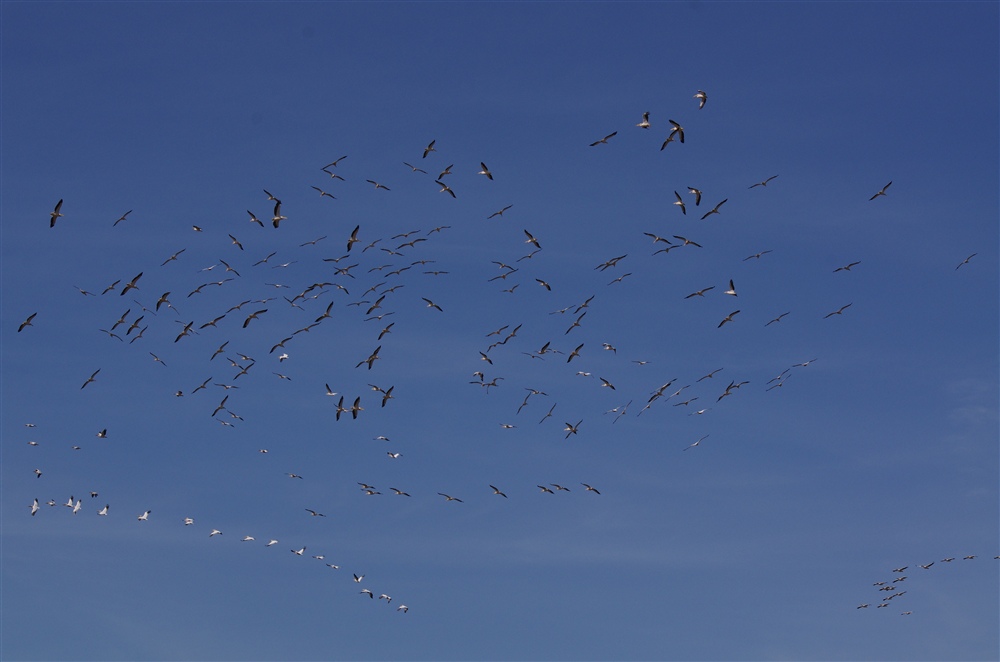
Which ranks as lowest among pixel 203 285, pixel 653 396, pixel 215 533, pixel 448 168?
pixel 215 533

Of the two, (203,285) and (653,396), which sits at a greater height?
(203,285)

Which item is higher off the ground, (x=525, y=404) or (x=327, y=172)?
(x=327, y=172)

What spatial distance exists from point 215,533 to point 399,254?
3148cm

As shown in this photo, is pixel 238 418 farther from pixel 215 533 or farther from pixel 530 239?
pixel 530 239

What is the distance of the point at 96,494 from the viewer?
138 meters

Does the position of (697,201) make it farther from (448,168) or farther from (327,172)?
(327,172)

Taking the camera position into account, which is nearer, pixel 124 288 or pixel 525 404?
pixel 124 288

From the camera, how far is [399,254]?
12875cm

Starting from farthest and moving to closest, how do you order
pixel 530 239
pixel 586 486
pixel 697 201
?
pixel 586 486
pixel 530 239
pixel 697 201

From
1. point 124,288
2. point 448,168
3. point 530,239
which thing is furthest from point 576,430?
point 124,288

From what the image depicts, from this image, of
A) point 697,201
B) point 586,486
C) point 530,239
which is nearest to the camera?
point 697,201

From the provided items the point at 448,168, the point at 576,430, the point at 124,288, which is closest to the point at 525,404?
the point at 576,430

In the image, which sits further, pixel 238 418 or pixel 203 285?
pixel 238 418

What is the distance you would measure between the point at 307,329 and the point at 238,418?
16282mm
